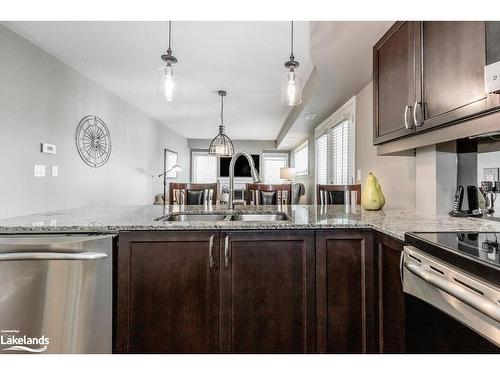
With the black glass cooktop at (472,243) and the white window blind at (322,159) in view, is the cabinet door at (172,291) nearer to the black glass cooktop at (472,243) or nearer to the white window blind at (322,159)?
the black glass cooktop at (472,243)

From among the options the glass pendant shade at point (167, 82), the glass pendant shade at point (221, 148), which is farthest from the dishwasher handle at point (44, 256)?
the glass pendant shade at point (221, 148)

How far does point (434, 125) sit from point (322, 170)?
11.9 feet

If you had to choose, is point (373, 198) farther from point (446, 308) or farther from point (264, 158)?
point (264, 158)

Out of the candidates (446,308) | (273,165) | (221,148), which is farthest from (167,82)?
(273,165)

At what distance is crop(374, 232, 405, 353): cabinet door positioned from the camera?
1.21 metres

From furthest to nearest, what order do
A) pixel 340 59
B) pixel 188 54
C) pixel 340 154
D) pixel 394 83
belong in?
pixel 340 154, pixel 188 54, pixel 340 59, pixel 394 83

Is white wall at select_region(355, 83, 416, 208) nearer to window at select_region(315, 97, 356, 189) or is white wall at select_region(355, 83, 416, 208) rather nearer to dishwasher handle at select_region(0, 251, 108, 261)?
window at select_region(315, 97, 356, 189)

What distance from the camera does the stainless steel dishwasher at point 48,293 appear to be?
125 centimetres

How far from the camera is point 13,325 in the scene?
1.25m

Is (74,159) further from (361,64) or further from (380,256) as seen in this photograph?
(380,256)
